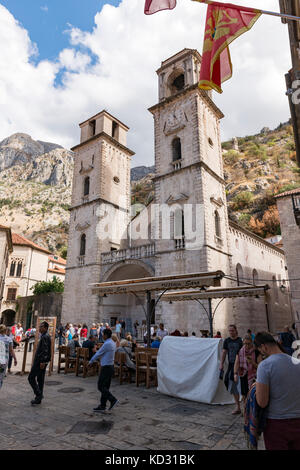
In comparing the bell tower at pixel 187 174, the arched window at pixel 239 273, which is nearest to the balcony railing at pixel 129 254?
the bell tower at pixel 187 174

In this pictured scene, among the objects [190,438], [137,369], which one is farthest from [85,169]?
[190,438]

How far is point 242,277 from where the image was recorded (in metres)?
22.2

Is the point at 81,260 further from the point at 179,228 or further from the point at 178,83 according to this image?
the point at 178,83

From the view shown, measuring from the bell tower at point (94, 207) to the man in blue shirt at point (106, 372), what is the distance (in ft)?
54.0

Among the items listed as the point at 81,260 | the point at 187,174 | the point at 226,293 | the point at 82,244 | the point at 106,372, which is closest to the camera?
the point at 106,372

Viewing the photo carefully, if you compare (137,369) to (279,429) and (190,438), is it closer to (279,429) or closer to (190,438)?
(190,438)

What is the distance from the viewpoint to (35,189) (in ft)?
332

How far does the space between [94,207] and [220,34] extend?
20281 mm

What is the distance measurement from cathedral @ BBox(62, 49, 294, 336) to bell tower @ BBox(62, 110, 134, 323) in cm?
10

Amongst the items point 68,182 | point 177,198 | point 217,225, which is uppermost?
point 68,182

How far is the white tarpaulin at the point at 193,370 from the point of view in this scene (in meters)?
6.76

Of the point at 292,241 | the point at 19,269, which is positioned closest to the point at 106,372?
the point at 292,241

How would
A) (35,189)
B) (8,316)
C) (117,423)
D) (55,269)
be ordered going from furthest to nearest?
(35,189), (55,269), (8,316), (117,423)
